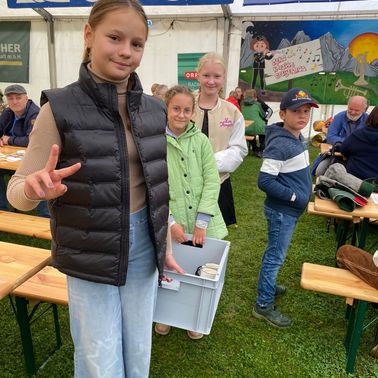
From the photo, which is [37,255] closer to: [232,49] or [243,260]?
[243,260]

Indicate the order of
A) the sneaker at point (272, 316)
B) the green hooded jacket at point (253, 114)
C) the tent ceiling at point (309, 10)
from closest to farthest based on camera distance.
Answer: the sneaker at point (272, 316)
the tent ceiling at point (309, 10)
the green hooded jacket at point (253, 114)

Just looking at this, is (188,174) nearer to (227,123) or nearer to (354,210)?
(227,123)

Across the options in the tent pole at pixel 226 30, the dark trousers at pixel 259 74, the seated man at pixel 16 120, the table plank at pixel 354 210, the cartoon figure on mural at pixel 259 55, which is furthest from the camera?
the dark trousers at pixel 259 74

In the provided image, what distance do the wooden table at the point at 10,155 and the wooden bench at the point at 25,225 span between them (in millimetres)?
637

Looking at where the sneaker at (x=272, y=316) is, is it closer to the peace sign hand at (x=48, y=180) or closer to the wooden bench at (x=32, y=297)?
the wooden bench at (x=32, y=297)

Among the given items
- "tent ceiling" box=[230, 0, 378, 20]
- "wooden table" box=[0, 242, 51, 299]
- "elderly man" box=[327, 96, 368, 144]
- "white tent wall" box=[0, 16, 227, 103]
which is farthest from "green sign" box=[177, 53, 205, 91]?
"wooden table" box=[0, 242, 51, 299]

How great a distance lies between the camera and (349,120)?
5.17m

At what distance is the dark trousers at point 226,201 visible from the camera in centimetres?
277

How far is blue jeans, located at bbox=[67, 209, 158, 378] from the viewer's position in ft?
4.40

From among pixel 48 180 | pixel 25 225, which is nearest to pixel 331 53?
pixel 25 225

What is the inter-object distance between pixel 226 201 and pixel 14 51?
9362mm

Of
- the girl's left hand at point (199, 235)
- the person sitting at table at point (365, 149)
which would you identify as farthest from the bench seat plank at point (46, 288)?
the person sitting at table at point (365, 149)

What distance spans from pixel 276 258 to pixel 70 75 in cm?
853

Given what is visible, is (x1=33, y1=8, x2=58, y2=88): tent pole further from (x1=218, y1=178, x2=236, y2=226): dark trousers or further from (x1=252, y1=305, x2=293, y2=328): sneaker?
(x1=252, y1=305, x2=293, y2=328): sneaker
